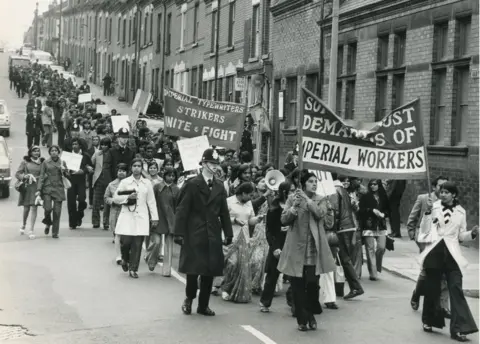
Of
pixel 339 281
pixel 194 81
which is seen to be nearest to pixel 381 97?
Result: pixel 339 281

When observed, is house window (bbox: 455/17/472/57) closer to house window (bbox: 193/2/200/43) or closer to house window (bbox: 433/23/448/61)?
house window (bbox: 433/23/448/61)

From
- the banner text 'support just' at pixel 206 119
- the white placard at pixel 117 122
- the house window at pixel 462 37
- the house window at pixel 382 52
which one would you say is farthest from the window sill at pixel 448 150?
the white placard at pixel 117 122

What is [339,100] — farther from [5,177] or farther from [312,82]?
[5,177]

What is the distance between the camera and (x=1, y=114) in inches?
1761

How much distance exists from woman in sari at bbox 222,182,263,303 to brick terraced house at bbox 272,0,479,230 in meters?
7.77

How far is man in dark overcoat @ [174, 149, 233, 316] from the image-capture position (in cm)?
1169

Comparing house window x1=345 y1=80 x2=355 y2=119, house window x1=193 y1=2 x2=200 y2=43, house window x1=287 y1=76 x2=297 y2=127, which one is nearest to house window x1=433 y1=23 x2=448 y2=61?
house window x1=345 y1=80 x2=355 y2=119

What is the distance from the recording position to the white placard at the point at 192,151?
54.9 feet

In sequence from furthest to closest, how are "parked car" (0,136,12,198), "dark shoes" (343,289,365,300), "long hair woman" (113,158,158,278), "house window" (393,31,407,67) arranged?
"parked car" (0,136,12,198) < "house window" (393,31,407,67) < "long hair woman" (113,158,158,278) < "dark shoes" (343,289,365,300)

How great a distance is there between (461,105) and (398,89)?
3.25 metres

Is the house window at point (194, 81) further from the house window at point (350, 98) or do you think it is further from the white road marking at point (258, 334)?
the white road marking at point (258, 334)

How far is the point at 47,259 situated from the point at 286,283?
3900mm

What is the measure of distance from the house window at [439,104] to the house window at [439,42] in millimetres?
331

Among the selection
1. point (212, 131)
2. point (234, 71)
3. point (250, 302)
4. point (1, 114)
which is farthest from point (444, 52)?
point (1, 114)
